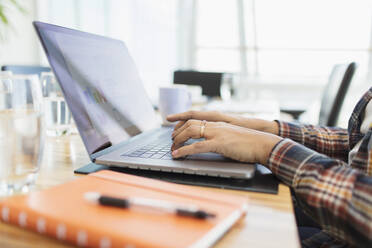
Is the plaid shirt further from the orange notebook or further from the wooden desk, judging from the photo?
the orange notebook

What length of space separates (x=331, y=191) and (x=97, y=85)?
536mm

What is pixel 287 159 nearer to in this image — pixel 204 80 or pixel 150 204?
pixel 150 204

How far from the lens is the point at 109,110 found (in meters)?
0.81

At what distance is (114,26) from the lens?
4.02m

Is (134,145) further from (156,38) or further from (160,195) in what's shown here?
(156,38)

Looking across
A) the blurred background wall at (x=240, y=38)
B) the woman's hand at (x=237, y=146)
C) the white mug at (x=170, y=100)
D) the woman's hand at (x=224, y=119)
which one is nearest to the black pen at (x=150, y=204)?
the woman's hand at (x=237, y=146)

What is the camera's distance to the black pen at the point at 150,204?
0.37 m

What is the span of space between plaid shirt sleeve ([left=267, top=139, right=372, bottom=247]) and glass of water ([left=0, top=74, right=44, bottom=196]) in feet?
1.28

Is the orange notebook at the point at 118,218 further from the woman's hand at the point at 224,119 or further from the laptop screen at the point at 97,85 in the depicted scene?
the woman's hand at the point at 224,119

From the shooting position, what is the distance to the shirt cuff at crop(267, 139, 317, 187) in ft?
1.92

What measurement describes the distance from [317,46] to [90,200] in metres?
3.95

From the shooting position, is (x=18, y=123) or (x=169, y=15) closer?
(x=18, y=123)

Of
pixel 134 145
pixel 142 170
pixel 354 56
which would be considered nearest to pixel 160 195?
pixel 142 170

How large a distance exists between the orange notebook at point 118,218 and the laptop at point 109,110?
145mm
